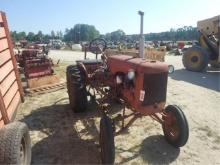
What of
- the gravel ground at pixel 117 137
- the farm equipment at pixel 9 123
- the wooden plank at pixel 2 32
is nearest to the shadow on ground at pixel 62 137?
the gravel ground at pixel 117 137

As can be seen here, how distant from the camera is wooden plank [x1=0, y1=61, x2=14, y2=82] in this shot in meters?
4.53

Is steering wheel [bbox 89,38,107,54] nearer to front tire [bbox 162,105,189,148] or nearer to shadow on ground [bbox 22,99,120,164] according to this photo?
shadow on ground [bbox 22,99,120,164]

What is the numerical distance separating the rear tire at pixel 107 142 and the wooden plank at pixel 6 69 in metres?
1.97

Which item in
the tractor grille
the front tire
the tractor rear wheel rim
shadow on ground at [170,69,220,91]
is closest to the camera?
the tractor grille

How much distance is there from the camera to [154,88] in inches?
154

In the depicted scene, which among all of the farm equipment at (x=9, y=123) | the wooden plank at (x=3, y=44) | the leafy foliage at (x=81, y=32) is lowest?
the leafy foliage at (x=81, y=32)

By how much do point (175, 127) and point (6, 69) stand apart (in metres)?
3.19

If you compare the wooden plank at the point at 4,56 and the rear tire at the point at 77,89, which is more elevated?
the wooden plank at the point at 4,56

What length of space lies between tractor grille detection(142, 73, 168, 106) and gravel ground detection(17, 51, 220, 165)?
84cm

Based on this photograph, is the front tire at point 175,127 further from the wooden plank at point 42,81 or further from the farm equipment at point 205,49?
the farm equipment at point 205,49

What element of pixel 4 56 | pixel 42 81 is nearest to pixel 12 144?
pixel 4 56

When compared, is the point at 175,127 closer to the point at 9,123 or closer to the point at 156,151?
the point at 156,151

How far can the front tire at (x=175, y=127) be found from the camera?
13.4ft

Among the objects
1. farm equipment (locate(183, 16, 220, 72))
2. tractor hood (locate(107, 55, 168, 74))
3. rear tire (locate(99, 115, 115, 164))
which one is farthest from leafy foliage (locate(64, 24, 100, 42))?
rear tire (locate(99, 115, 115, 164))
